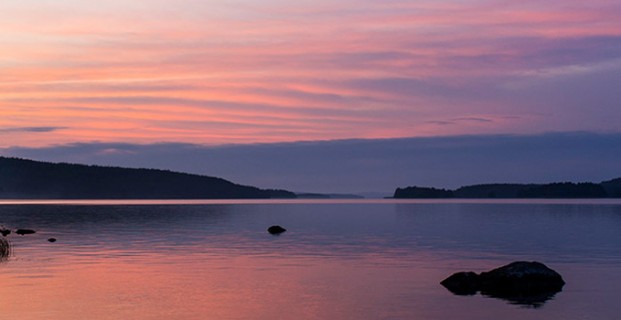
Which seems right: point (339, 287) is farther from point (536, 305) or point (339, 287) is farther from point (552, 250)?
point (552, 250)

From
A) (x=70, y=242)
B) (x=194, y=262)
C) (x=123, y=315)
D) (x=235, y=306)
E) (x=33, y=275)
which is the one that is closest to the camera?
(x=123, y=315)

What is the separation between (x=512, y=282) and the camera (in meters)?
42.8

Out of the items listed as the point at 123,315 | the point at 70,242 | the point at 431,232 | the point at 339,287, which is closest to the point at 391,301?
the point at 339,287

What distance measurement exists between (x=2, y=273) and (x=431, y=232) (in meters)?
58.8

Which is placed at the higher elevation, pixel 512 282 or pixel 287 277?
pixel 512 282

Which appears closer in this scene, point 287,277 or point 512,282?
point 512,282

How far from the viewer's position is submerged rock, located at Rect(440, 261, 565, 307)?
42.2m

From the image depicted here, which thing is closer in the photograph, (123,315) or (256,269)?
(123,315)

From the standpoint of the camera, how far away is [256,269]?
2096 inches

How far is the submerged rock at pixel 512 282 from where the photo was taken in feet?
139

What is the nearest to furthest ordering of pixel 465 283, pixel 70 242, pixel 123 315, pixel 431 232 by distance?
1. pixel 123 315
2. pixel 465 283
3. pixel 70 242
4. pixel 431 232

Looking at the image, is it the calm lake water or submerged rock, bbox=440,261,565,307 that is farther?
submerged rock, bbox=440,261,565,307

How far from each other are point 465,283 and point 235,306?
1277cm

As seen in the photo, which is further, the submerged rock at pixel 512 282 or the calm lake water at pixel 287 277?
the submerged rock at pixel 512 282
